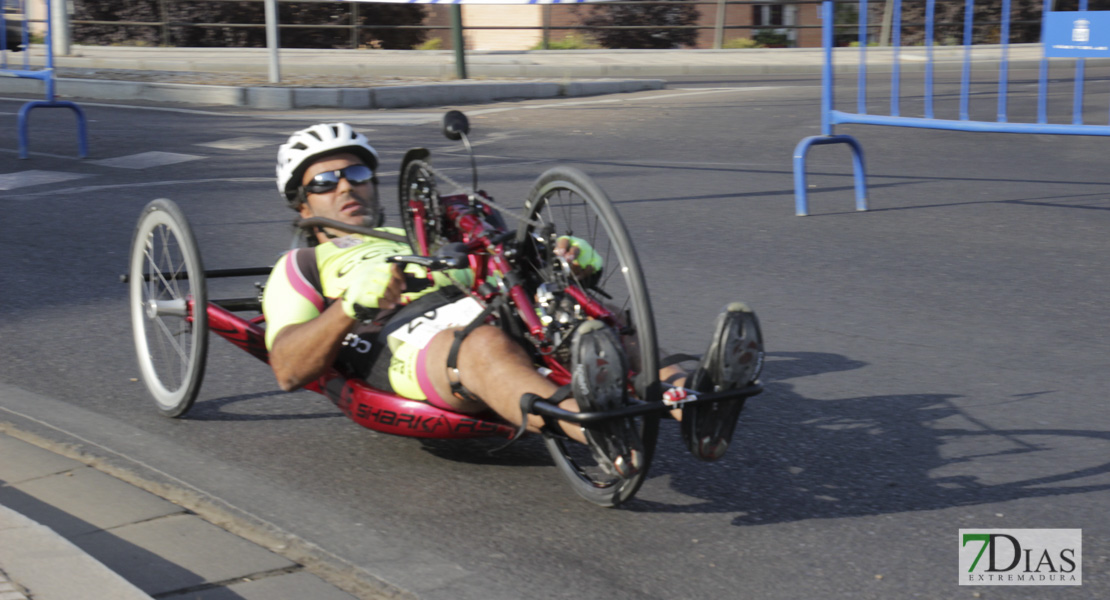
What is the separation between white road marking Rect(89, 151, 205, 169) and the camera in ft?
35.4

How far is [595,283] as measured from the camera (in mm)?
→ 3768

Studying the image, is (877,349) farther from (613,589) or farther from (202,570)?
(202,570)

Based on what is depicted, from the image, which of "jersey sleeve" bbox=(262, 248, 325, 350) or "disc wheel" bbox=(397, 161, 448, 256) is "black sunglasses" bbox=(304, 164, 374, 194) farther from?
"jersey sleeve" bbox=(262, 248, 325, 350)

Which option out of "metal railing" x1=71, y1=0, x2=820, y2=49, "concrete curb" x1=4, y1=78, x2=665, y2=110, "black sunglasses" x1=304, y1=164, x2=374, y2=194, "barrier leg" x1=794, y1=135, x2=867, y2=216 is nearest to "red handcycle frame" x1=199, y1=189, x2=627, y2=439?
"black sunglasses" x1=304, y1=164, x2=374, y2=194

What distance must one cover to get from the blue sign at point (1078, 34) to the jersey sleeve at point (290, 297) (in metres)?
4.59

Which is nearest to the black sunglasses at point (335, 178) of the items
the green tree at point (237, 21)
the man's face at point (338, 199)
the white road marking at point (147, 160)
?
the man's face at point (338, 199)

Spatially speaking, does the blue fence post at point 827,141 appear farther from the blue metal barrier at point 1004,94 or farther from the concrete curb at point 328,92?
the concrete curb at point 328,92

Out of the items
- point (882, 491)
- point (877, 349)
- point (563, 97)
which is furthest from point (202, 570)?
point (563, 97)

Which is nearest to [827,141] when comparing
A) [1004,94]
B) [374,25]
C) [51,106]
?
[1004,94]

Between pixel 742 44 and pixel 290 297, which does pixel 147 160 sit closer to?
pixel 290 297

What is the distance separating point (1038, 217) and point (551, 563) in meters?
5.96

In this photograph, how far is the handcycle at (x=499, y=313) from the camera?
321cm

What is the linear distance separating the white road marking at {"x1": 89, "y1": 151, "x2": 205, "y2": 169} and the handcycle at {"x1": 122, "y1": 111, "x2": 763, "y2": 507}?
626 centimetres

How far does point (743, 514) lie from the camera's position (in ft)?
11.6
